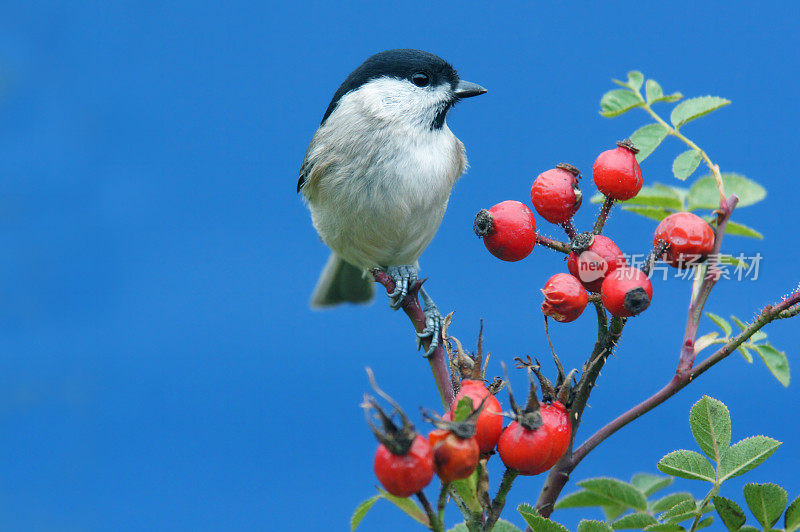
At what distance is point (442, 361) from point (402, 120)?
90 cm

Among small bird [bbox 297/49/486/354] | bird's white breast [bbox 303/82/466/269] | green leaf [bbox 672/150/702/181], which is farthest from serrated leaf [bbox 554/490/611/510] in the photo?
bird's white breast [bbox 303/82/466/269]

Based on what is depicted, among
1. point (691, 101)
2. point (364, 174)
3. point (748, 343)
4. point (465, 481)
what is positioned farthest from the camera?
point (364, 174)

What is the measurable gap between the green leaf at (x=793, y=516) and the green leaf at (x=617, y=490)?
6.0 inches

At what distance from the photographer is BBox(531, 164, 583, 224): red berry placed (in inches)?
27.7

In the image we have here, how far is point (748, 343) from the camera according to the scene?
76cm

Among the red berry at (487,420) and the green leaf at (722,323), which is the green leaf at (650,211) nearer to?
the green leaf at (722,323)

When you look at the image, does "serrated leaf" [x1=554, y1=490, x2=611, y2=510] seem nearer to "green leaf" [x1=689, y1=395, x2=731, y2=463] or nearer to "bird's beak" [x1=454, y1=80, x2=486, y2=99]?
"green leaf" [x1=689, y1=395, x2=731, y2=463]

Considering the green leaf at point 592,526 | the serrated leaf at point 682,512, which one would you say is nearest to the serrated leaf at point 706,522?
the serrated leaf at point 682,512

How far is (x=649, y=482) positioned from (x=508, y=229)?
39 cm

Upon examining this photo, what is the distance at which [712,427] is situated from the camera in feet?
2.22

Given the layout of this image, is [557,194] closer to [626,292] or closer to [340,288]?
[626,292]

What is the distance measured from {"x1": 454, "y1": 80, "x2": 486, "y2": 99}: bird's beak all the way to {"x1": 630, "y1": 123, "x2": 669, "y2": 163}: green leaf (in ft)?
2.17

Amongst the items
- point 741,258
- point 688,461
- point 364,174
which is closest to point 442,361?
point 688,461

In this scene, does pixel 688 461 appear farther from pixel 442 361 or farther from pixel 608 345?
pixel 442 361
